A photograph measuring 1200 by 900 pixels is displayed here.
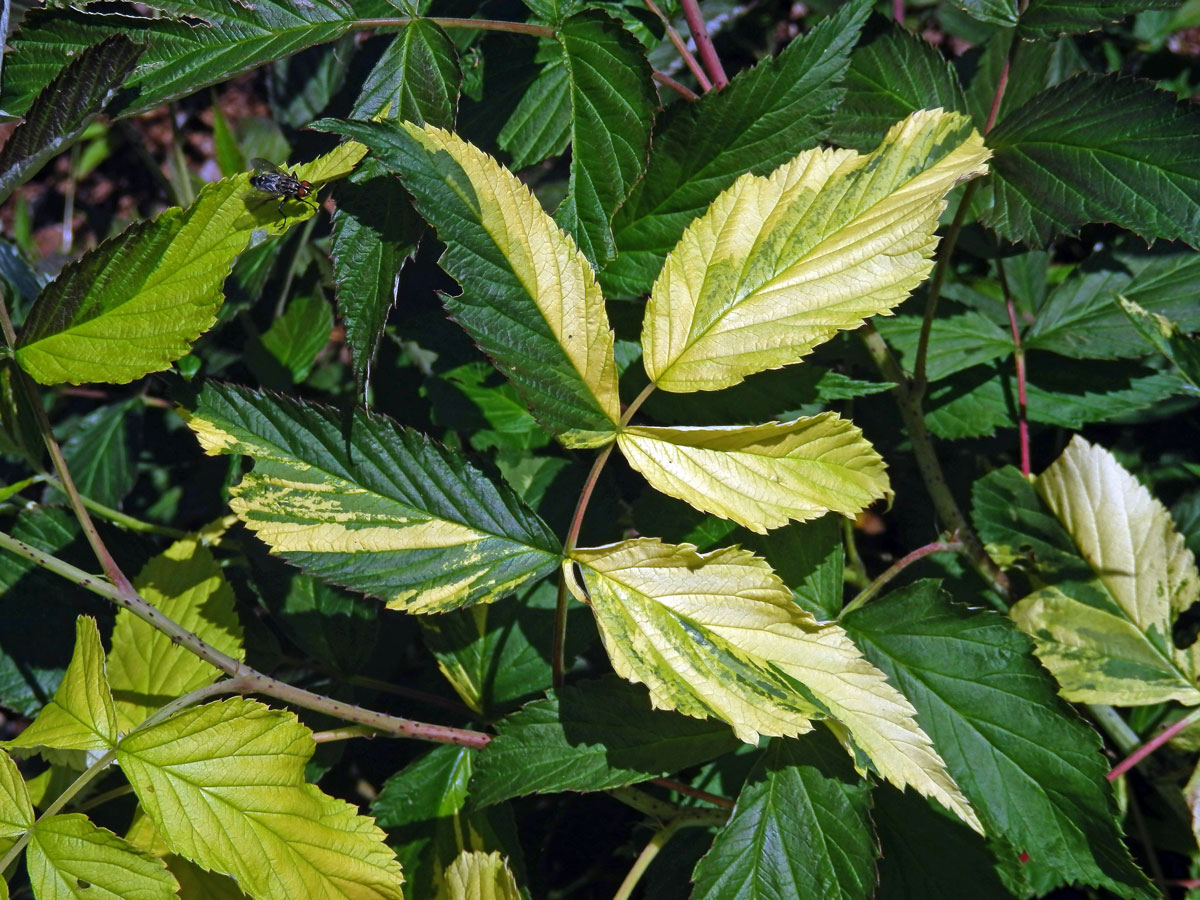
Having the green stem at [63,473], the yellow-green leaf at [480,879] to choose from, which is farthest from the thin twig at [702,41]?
the yellow-green leaf at [480,879]

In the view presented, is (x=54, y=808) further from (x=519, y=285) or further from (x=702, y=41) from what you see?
(x=702, y=41)

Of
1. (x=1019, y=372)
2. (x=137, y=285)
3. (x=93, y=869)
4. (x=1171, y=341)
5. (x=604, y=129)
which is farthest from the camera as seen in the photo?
(x=1019, y=372)

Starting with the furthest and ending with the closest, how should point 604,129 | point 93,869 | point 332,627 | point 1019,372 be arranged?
point 1019,372 < point 332,627 < point 604,129 < point 93,869

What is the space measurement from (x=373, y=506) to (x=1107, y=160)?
0.99m

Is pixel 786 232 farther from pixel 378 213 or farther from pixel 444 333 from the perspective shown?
pixel 444 333

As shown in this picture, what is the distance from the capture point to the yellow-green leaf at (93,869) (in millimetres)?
824

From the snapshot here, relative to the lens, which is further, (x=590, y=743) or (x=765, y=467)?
(x=590, y=743)

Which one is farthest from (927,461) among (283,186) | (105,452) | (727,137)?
(105,452)

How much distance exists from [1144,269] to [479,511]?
115cm

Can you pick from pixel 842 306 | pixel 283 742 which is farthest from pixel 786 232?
pixel 283 742

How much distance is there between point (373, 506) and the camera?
98 centimetres

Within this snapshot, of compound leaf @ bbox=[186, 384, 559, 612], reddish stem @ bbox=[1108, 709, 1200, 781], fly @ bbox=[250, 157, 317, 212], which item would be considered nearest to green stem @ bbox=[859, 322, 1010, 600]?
reddish stem @ bbox=[1108, 709, 1200, 781]

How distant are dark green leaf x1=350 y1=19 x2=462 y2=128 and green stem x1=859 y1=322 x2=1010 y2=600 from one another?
659 millimetres

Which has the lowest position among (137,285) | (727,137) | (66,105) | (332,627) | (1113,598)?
(1113,598)
